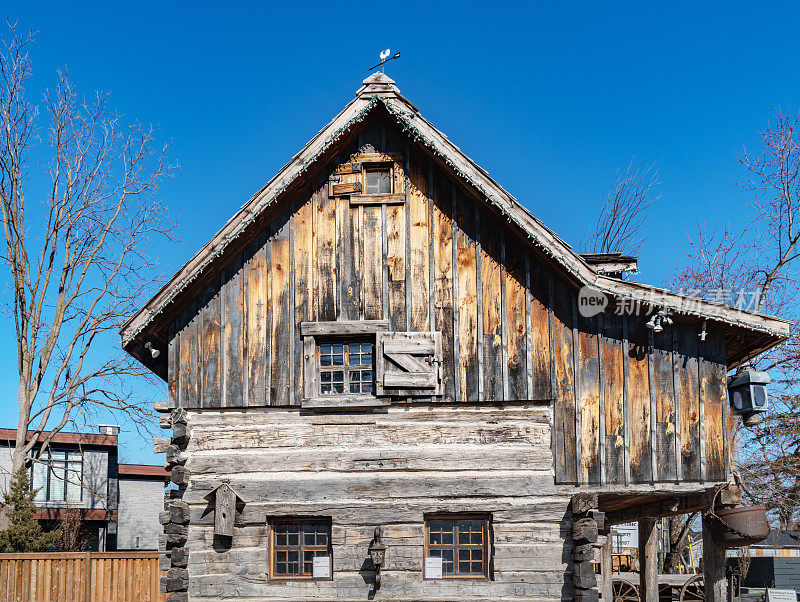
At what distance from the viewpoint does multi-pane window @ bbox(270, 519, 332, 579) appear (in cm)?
1323

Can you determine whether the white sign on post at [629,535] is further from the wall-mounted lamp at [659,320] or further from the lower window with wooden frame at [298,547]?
the lower window with wooden frame at [298,547]

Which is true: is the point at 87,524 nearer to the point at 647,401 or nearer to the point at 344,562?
the point at 344,562

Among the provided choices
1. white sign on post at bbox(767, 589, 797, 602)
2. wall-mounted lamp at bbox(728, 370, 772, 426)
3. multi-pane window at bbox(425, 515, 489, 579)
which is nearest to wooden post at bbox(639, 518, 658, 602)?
white sign on post at bbox(767, 589, 797, 602)

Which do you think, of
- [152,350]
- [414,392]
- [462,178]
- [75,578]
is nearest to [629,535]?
[75,578]

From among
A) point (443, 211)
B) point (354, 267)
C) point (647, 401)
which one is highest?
point (443, 211)

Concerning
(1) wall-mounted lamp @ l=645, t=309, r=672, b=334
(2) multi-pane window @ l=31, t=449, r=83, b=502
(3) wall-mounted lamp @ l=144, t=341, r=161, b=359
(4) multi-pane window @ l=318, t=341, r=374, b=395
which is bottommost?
(2) multi-pane window @ l=31, t=449, r=83, b=502

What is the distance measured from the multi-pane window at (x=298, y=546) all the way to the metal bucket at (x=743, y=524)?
6.42 meters

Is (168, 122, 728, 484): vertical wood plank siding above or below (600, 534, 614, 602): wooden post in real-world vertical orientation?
above

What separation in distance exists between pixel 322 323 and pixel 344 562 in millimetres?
3915

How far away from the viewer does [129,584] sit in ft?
63.0

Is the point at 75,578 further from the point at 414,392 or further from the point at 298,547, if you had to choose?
the point at 414,392

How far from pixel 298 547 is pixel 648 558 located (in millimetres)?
10500

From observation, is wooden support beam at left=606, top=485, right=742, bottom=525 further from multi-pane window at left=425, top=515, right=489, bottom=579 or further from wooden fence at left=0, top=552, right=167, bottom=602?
wooden fence at left=0, top=552, right=167, bottom=602

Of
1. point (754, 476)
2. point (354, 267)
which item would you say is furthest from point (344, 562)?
point (754, 476)
